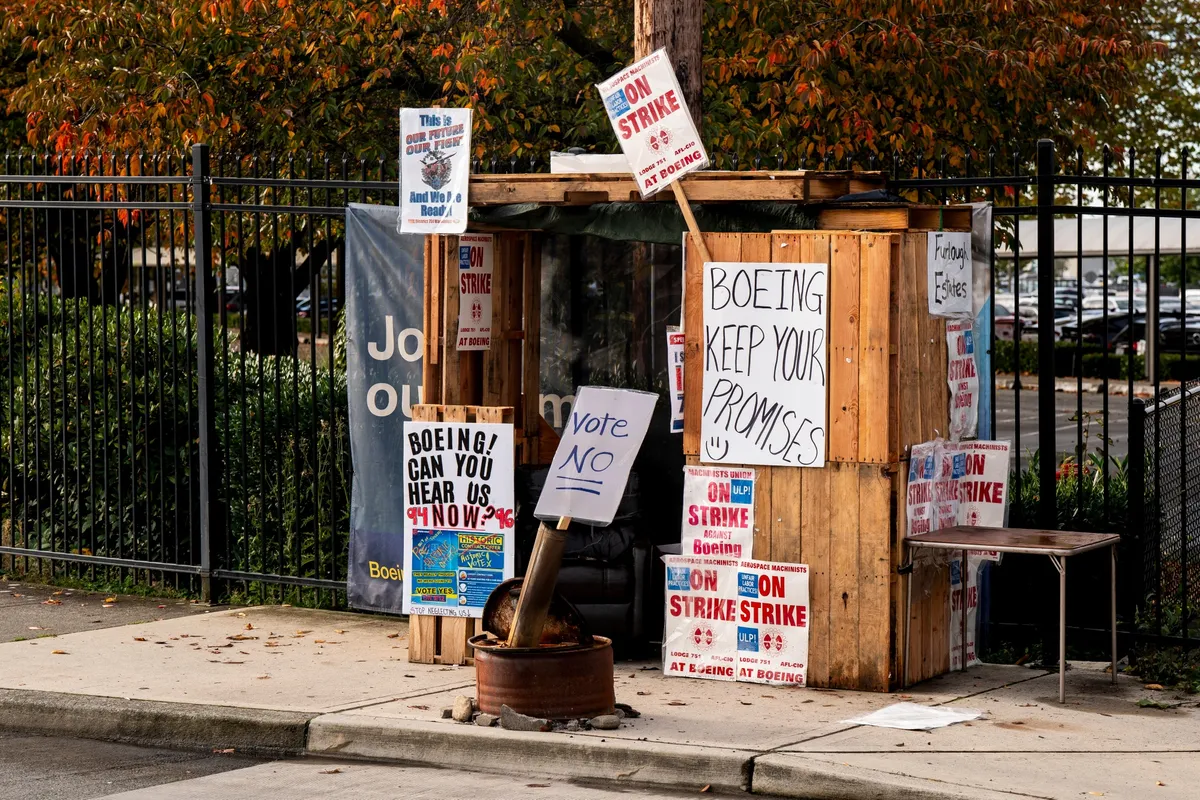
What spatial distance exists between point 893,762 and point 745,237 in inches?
99.6

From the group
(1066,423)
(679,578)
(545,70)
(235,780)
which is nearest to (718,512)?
(679,578)

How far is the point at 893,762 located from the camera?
6.09 meters

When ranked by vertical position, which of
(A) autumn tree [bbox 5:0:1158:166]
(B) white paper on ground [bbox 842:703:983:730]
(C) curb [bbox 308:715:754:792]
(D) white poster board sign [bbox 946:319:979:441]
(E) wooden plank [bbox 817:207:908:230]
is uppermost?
(A) autumn tree [bbox 5:0:1158:166]

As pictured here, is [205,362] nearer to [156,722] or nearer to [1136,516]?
[156,722]

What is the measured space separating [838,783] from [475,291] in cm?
342

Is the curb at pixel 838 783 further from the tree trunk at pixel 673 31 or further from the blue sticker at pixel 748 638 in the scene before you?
the tree trunk at pixel 673 31

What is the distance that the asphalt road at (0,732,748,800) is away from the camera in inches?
241

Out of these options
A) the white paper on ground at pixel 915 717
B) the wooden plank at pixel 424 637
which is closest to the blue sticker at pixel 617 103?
the wooden plank at pixel 424 637

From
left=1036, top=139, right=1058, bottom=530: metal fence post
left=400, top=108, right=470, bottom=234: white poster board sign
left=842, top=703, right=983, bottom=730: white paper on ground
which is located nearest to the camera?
left=842, top=703, right=983, bottom=730: white paper on ground

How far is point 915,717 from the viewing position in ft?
22.5

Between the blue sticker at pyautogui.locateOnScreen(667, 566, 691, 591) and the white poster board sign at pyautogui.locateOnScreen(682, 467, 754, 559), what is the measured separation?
0.29ft

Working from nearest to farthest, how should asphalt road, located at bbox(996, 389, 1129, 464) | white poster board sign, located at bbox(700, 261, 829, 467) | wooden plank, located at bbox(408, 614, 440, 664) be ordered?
white poster board sign, located at bbox(700, 261, 829, 467) → wooden plank, located at bbox(408, 614, 440, 664) → asphalt road, located at bbox(996, 389, 1129, 464)

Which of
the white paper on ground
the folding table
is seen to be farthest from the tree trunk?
the white paper on ground

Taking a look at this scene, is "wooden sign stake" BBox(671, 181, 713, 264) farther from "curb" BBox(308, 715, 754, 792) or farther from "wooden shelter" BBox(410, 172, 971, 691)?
"curb" BBox(308, 715, 754, 792)
